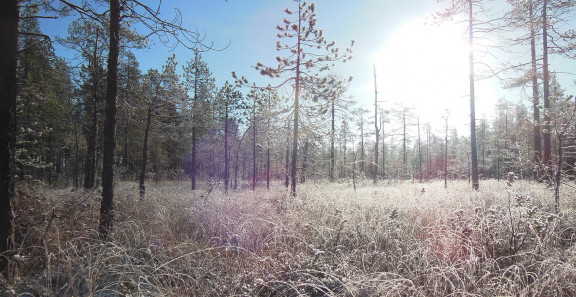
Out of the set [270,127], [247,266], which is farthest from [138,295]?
[270,127]

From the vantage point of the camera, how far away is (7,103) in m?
2.79

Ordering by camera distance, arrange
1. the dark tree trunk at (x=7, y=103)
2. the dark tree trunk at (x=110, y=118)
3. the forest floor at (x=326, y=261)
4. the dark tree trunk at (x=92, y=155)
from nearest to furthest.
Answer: the forest floor at (x=326, y=261) < the dark tree trunk at (x=7, y=103) < the dark tree trunk at (x=110, y=118) < the dark tree trunk at (x=92, y=155)

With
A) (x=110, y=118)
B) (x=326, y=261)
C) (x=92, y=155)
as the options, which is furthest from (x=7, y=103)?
(x=92, y=155)

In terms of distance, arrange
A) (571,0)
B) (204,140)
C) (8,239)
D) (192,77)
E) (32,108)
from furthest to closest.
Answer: (204,140)
(192,77)
(32,108)
(571,0)
(8,239)

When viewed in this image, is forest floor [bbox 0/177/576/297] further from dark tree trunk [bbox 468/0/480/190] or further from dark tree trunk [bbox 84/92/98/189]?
dark tree trunk [bbox 84/92/98/189]

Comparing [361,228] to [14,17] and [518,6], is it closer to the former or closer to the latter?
[14,17]

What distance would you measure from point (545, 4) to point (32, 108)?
1059 inches

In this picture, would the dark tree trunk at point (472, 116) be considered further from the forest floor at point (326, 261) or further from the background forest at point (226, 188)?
the forest floor at point (326, 261)

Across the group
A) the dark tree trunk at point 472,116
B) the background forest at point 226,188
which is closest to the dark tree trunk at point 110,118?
the background forest at point 226,188

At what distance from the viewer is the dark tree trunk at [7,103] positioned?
2777 millimetres

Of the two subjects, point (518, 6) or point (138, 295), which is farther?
point (518, 6)

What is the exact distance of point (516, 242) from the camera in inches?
114

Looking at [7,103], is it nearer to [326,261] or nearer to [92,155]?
[326,261]

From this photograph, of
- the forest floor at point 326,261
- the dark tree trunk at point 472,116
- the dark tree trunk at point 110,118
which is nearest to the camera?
the forest floor at point 326,261
